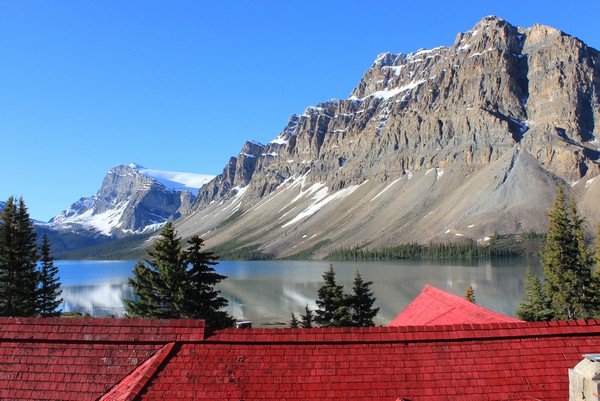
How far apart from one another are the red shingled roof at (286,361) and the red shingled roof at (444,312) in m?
6.30

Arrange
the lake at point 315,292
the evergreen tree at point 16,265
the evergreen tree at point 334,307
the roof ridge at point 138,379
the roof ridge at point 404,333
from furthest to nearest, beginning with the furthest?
the lake at point 315,292
the evergreen tree at point 334,307
the evergreen tree at point 16,265
the roof ridge at point 404,333
the roof ridge at point 138,379

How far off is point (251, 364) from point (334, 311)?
28078 mm

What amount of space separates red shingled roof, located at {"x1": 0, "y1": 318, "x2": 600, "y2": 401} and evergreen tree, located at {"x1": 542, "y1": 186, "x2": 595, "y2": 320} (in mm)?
34471

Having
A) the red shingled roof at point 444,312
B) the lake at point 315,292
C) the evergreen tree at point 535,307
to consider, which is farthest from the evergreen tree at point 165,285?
the lake at point 315,292

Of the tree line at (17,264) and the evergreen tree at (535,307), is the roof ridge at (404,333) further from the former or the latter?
the evergreen tree at (535,307)

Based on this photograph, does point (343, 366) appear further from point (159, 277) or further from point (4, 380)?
point (159, 277)

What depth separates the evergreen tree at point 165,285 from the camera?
29.1m

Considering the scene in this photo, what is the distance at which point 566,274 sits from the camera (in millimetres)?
41875

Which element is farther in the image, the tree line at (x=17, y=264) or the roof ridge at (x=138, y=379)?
the tree line at (x=17, y=264)

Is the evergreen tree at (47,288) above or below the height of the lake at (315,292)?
above

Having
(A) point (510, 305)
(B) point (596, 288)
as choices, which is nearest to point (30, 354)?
(B) point (596, 288)

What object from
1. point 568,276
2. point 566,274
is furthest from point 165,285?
point 568,276

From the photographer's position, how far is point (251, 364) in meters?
10.8

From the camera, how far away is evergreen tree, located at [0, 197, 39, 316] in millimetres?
33938
